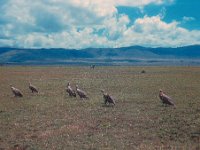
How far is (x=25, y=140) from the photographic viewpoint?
1778 cm

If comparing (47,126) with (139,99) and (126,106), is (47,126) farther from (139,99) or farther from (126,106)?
(139,99)

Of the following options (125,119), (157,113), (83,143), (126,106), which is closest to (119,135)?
(83,143)

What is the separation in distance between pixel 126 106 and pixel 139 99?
4698 millimetres

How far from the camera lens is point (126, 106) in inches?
1111

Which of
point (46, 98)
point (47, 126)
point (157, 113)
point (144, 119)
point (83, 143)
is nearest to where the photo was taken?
point (83, 143)

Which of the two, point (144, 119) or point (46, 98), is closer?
point (144, 119)

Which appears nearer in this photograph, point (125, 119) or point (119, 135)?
point (119, 135)

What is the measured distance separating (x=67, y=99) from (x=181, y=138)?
17.1 metres

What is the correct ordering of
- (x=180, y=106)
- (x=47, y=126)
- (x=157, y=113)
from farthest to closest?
(x=180, y=106) < (x=157, y=113) < (x=47, y=126)

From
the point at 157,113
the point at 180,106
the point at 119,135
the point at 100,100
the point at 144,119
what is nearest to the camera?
A: the point at 119,135

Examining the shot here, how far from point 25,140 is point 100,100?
48.5ft

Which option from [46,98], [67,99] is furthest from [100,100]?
[46,98]

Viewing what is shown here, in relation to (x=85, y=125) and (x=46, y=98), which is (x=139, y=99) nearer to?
(x=46, y=98)

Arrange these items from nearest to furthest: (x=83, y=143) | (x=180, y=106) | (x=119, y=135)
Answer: (x=83, y=143) → (x=119, y=135) → (x=180, y=106)
